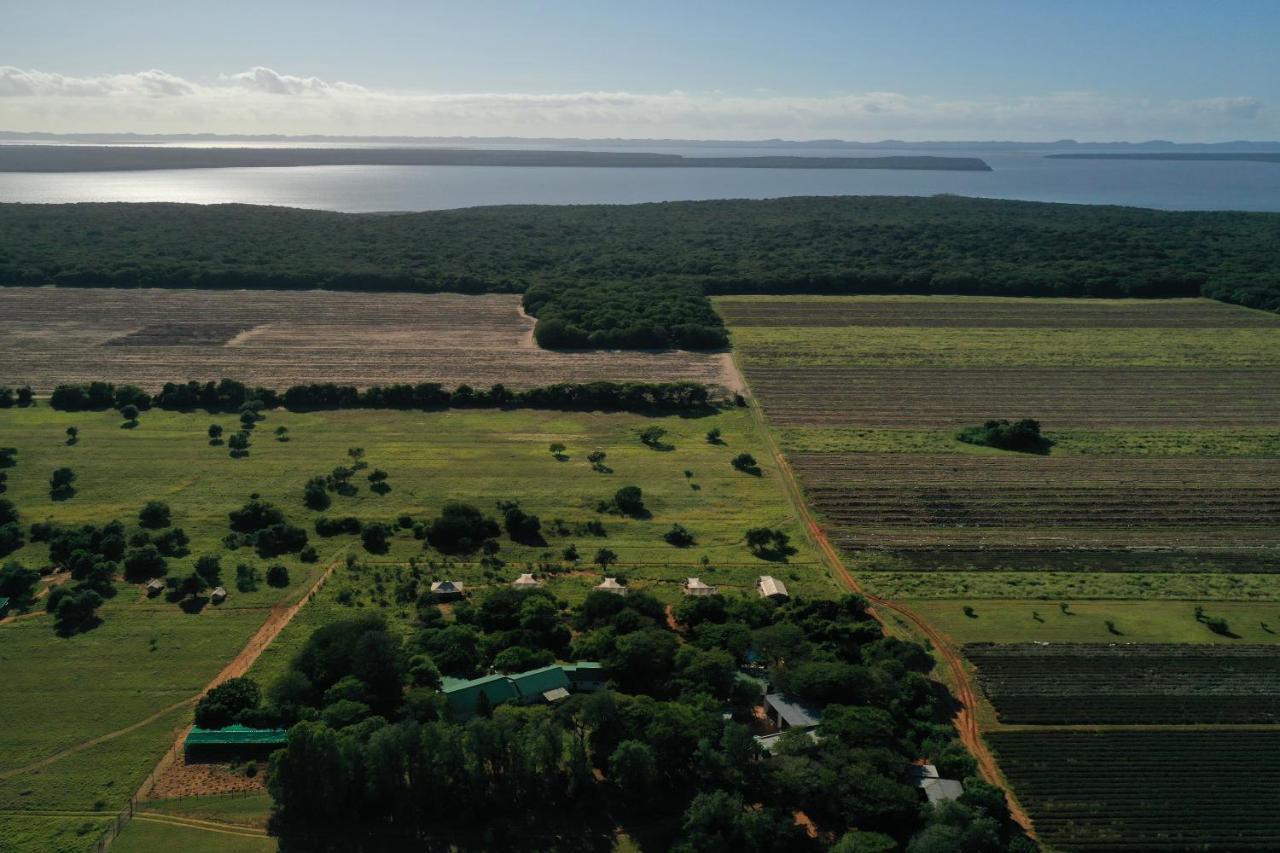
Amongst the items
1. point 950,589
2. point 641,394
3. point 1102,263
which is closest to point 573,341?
point 641,394

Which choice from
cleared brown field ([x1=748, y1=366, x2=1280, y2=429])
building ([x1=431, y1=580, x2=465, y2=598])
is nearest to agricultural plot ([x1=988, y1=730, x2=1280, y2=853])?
building ([x1=431, y1=580, x2=465, y2=598])

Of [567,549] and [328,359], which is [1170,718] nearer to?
[567,549]

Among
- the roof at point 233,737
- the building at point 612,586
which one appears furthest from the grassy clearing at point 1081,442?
the roof at point 233,737

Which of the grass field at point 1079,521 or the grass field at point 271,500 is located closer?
the grass field at point 1079,521

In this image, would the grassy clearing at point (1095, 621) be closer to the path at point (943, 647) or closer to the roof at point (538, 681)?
the path at point (943, 647)

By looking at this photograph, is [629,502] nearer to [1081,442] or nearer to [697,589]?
[697,589]

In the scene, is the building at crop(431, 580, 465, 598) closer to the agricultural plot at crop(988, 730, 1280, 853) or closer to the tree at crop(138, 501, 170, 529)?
the tree at crop(138, 501, 170, 529)
